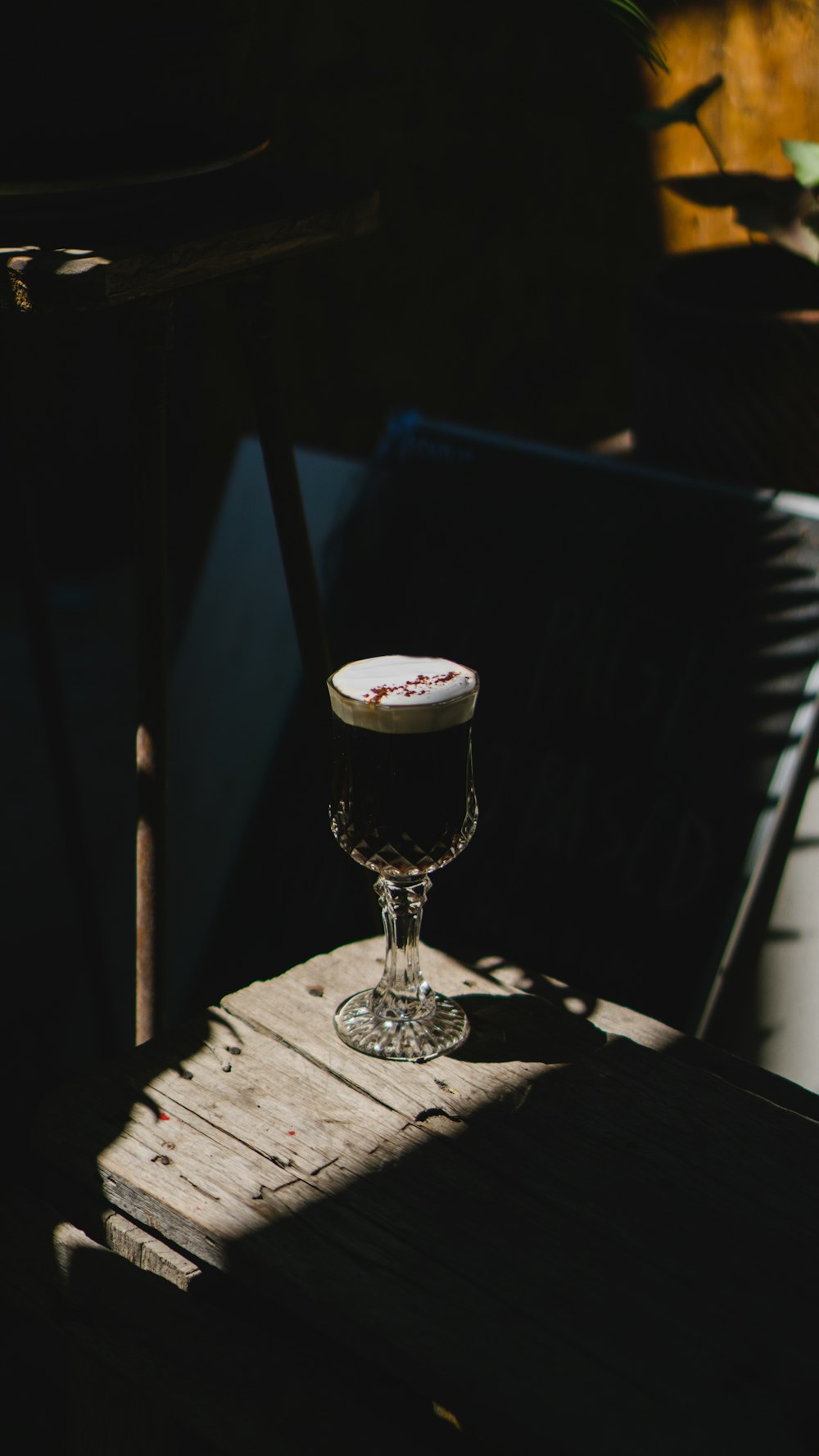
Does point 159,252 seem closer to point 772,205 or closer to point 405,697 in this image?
point 405,697

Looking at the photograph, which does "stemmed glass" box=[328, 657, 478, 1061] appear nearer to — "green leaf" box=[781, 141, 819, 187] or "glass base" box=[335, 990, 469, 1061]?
"glass base" box=[335, 990, 469, 1061]

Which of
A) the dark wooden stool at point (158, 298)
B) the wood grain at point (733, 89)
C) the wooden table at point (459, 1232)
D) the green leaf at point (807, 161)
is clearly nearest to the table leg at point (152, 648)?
the dark wooden stool at point (158, 298)

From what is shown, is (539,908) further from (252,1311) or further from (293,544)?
(252,1311)

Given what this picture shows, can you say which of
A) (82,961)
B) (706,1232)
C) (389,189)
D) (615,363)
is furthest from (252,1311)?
(389,189)

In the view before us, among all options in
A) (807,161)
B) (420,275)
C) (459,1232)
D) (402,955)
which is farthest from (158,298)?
(420,275)

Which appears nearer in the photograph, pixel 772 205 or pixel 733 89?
pixel 772 205

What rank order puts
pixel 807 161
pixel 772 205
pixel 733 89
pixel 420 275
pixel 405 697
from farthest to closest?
pixel 420 275, pixel 733 89, pixel 772 205, pixel 807 161, pixel 405 697
